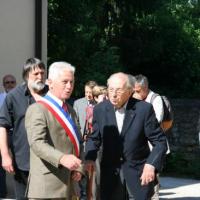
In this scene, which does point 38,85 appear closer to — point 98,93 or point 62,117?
point 62,117

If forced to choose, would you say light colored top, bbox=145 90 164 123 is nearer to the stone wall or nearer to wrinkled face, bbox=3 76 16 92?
wrinkled face, bbox=3 76 16 92

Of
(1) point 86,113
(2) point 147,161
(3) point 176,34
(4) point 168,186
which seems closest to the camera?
(2) point 147,161

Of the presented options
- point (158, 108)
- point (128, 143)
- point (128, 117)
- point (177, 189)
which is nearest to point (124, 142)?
point (128, 143)

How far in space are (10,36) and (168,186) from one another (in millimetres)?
3962

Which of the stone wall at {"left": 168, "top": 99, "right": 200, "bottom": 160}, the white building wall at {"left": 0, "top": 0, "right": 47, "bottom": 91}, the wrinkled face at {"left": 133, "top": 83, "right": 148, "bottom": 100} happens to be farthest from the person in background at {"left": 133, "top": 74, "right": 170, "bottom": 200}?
→ the stone wall at {"left": 168, "top": 99, "right": 200, "bottom": 160}

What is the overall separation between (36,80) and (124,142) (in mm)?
991

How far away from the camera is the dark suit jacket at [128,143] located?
6668 mm

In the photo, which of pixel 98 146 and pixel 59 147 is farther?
pixel 98 146

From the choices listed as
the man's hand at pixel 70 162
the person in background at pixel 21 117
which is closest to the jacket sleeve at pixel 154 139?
the person in background at pixel 21 117

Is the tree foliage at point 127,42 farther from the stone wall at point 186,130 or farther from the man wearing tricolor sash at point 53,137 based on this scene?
the man wearing tricolor sash at point 53,137

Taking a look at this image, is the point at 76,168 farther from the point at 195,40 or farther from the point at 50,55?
the point at 195,40

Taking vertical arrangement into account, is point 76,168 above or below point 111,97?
below

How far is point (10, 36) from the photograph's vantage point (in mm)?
11508

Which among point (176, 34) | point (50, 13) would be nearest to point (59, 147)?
point (50, 13)
